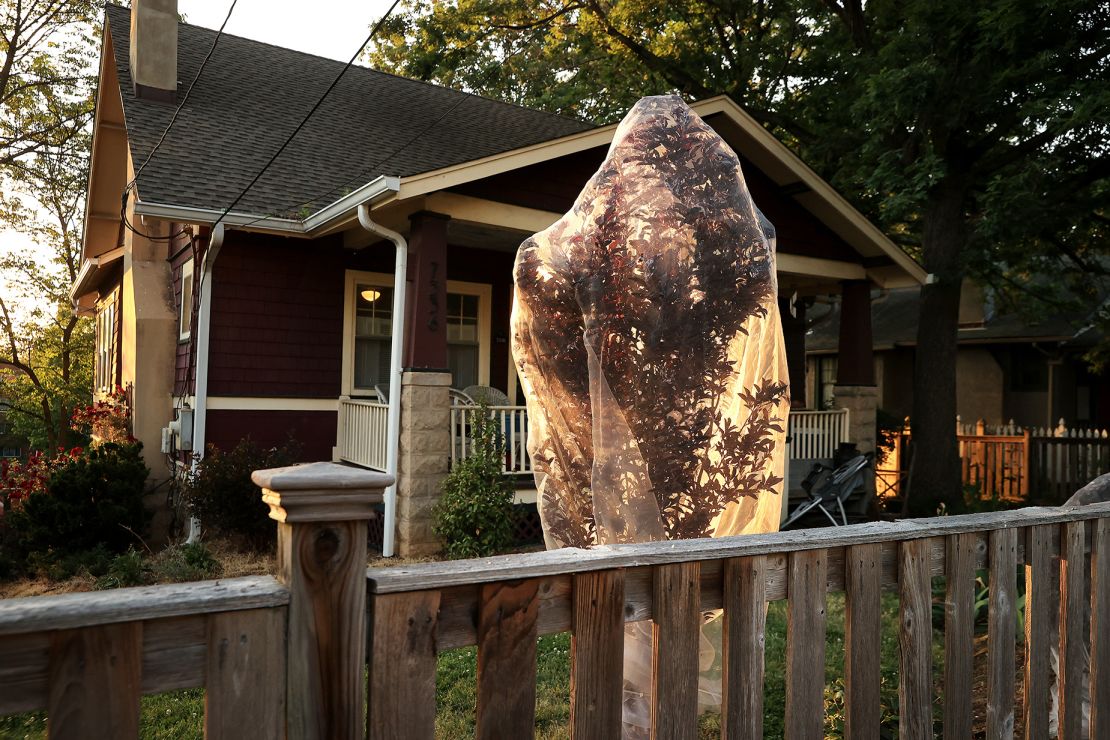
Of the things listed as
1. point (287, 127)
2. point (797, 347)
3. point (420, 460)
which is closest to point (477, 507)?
point (420, 460)

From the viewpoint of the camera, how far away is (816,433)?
11.5m

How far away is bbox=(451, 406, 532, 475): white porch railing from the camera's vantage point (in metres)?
8.50

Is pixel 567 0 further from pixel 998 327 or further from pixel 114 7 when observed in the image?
pixel 998 327

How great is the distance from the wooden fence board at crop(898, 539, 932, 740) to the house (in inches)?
246

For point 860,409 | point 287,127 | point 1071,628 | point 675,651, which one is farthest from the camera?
point 287,127

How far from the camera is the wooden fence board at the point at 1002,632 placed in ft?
8.36

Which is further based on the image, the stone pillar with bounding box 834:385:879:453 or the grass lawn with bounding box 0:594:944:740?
the stone pillar with bounding box 834:385:879:453

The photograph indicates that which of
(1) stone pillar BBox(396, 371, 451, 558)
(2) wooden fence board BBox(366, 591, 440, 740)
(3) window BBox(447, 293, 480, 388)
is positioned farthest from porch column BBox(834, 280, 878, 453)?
(2) wooden fence board BBox(366, 591, 440, 740)

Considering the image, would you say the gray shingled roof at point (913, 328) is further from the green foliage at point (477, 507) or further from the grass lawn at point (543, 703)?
the grass lawn at point (543, 703)

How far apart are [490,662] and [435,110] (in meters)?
13.6

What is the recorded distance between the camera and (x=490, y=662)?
1.66 meters

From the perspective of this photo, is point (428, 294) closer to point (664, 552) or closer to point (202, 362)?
point (202, 362)

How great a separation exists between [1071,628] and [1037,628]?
0.78ft

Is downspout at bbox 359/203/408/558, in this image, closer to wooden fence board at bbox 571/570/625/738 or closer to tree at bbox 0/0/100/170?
wooden fence board at bbox 571/570/625/738
